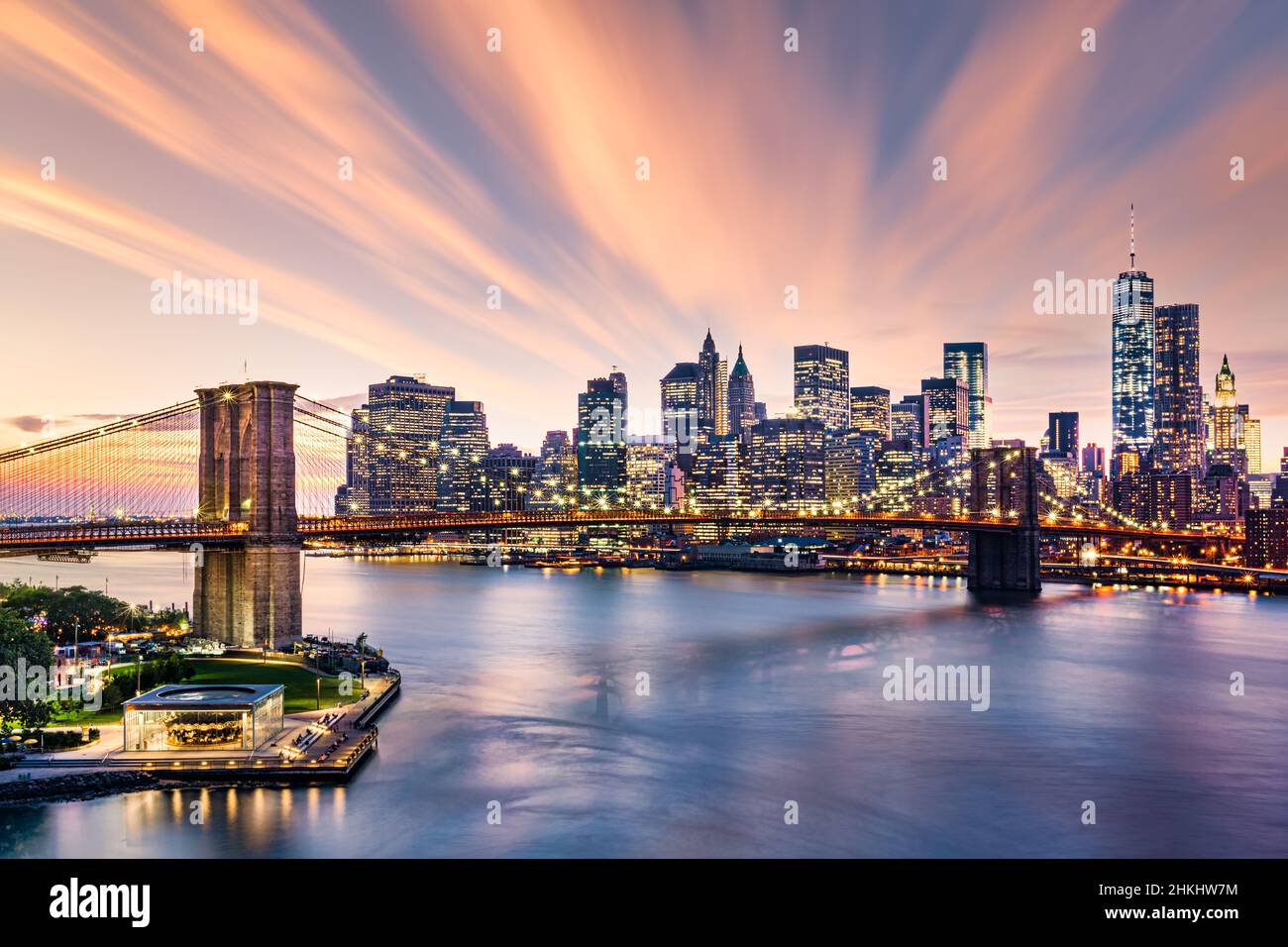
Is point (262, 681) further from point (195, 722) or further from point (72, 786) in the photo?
point (72, 786)

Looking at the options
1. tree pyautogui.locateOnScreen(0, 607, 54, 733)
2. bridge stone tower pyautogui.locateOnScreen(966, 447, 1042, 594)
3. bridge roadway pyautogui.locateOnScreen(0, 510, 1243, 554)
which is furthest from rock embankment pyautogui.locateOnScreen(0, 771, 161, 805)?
bridge stone tower pyautogui.locateOnScreen(966, 447, 1042, 594)

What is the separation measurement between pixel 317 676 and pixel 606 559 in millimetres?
79174

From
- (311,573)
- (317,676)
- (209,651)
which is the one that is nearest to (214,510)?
(209,651)

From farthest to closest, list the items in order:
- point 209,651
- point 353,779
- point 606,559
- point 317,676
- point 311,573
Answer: point 606,559 → point 311,573 → point 209,651 → point 317,676 → point 353,779

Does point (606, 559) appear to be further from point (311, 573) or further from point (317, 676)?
point (317, 676)

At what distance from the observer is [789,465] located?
17725cm

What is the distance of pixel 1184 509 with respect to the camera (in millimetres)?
147625

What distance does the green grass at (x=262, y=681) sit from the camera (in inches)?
921

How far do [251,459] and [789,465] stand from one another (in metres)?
150

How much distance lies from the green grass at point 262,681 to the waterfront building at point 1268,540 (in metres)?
89.4

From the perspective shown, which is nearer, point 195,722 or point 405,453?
point 195,722

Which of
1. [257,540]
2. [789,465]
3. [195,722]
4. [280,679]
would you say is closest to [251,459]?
[257,540]

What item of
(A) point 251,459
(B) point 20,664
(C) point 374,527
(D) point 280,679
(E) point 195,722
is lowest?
(D) point 280,679
